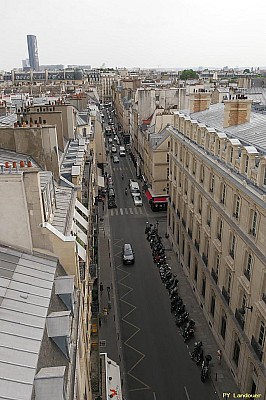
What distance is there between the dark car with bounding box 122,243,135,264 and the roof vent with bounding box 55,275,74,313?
1307 inches

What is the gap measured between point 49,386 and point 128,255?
38.5 metres

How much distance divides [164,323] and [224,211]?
14.0 m

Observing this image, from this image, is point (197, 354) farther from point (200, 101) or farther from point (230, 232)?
point (200, 101)

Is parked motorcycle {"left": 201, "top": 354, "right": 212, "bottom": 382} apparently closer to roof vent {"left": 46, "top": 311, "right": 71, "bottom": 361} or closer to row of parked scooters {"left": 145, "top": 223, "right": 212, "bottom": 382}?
row of parked scooters {"left": 145, "top": 223, "right": 212, "bottom": 382}

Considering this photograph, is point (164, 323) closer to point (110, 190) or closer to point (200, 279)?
point (200, 279)

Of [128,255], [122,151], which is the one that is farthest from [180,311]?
[122,151]

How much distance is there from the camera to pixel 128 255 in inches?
1959

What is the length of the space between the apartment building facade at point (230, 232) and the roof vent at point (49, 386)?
17463 millimetres

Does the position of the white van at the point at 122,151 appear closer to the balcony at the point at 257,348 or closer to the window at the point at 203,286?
the window at the point at 203,286

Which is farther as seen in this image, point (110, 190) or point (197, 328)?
point (110, 190)

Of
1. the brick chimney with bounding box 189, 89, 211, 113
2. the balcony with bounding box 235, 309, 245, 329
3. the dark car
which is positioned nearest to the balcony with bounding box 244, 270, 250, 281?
the balcony with bounding box 235, 309, 245, 329

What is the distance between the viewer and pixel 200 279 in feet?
132

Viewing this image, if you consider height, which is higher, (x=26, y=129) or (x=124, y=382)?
(x=26, y=129)

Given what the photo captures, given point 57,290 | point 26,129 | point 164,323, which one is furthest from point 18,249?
point 164,323
